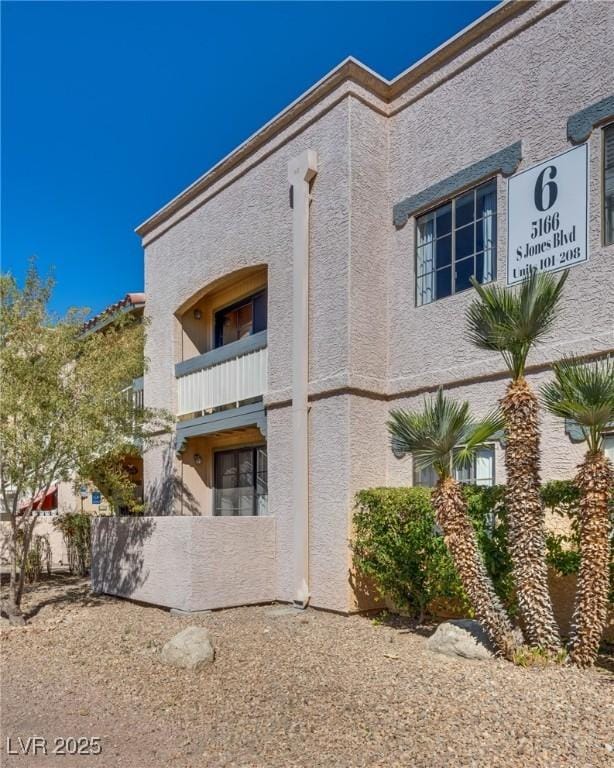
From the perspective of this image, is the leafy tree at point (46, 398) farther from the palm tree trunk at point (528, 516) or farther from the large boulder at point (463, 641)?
the palm tree trunk at point (528, 516)

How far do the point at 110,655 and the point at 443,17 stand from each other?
10.1 metres

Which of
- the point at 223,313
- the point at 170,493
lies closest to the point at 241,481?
the point at 170,493

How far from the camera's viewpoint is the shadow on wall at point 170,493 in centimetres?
1398

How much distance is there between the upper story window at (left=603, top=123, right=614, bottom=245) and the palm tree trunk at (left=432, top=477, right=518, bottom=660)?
3.89 m

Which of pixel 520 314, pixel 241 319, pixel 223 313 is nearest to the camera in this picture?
pixel 520 314

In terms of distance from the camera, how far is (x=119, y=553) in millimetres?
11648

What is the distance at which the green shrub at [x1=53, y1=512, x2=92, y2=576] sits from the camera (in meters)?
14.9

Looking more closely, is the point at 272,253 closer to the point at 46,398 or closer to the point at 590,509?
the point at 46,398

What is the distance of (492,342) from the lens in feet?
22.5

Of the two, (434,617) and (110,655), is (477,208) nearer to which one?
(434,617)

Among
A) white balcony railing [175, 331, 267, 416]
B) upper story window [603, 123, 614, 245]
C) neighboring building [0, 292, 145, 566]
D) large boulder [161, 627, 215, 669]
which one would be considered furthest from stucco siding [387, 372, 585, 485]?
neighboring building [0, 292, 145, 566]

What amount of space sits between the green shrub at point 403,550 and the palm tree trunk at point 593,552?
5.52ft

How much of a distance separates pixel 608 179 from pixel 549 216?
81 centimetres

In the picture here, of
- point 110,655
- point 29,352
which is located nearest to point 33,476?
point 29,352
